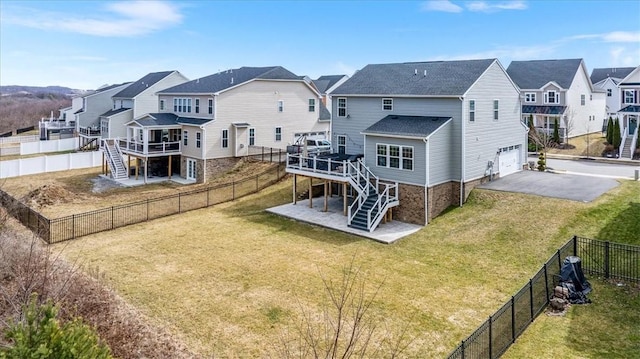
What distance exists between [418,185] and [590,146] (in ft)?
90.9

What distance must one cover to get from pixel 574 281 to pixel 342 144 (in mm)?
17613

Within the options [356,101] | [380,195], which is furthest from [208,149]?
[380,195]

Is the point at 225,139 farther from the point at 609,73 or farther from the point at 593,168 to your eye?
the point at 609,73

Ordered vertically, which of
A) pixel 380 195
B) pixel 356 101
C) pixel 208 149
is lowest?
pixel 380 195

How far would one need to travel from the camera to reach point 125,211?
26.2m

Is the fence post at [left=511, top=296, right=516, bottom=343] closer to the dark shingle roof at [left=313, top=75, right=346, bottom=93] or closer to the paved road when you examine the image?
the paved road

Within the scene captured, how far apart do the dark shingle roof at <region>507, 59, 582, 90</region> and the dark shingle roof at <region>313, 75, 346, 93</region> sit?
2288 cm

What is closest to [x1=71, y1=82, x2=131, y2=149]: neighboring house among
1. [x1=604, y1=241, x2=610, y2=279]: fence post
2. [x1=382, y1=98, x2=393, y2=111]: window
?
[x1=382, y1=98, x2=393, y2=111]: window

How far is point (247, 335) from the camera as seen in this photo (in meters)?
12.8

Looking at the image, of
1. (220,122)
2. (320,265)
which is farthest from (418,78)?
(220,122)

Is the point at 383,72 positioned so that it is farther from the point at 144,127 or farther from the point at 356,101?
the point at 144,127

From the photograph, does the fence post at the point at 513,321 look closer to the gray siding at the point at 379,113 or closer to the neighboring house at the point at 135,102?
the gray siding at the point at 379,113

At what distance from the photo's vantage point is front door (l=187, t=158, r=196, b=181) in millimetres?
36944

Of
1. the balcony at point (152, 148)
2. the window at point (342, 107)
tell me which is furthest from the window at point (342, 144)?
the balcony at point (152, 148)
